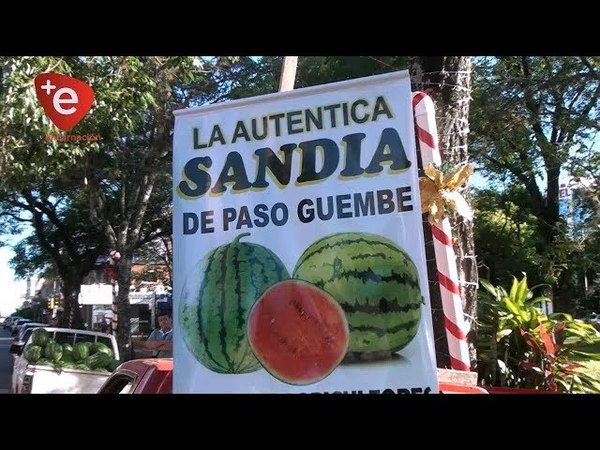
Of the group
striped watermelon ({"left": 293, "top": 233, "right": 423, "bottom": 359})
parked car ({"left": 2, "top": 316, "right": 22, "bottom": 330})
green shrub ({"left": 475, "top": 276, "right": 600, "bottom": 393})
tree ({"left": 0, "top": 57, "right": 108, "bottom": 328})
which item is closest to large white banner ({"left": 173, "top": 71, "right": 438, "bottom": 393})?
striped watermelon ({"left": 293, "top": 233, "right": 423, "bottom": 359})

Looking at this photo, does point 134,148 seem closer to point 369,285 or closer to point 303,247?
point 303,247

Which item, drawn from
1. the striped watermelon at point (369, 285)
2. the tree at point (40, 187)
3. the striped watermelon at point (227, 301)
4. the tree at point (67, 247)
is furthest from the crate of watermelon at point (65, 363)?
the tree at point (67, 247)

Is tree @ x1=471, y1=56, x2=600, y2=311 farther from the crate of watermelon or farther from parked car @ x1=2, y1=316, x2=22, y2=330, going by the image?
parked car @ x1=2, y1=316, x2=22, y2=330

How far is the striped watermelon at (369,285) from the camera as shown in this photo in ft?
7.89

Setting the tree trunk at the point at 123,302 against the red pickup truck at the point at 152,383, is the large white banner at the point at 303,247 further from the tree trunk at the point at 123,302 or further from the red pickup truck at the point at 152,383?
the tree trunk at the point at 123,302

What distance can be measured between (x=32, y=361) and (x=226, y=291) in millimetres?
5270

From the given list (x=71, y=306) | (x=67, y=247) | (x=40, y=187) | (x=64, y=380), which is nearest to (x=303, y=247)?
(x=64, y=380)

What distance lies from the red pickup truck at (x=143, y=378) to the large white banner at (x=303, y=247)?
12.7 inches

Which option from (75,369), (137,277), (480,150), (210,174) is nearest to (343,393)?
(210,174)

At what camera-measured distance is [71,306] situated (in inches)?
589

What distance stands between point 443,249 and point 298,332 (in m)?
0.68

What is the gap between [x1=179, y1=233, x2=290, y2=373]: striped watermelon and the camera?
8.27 ft
